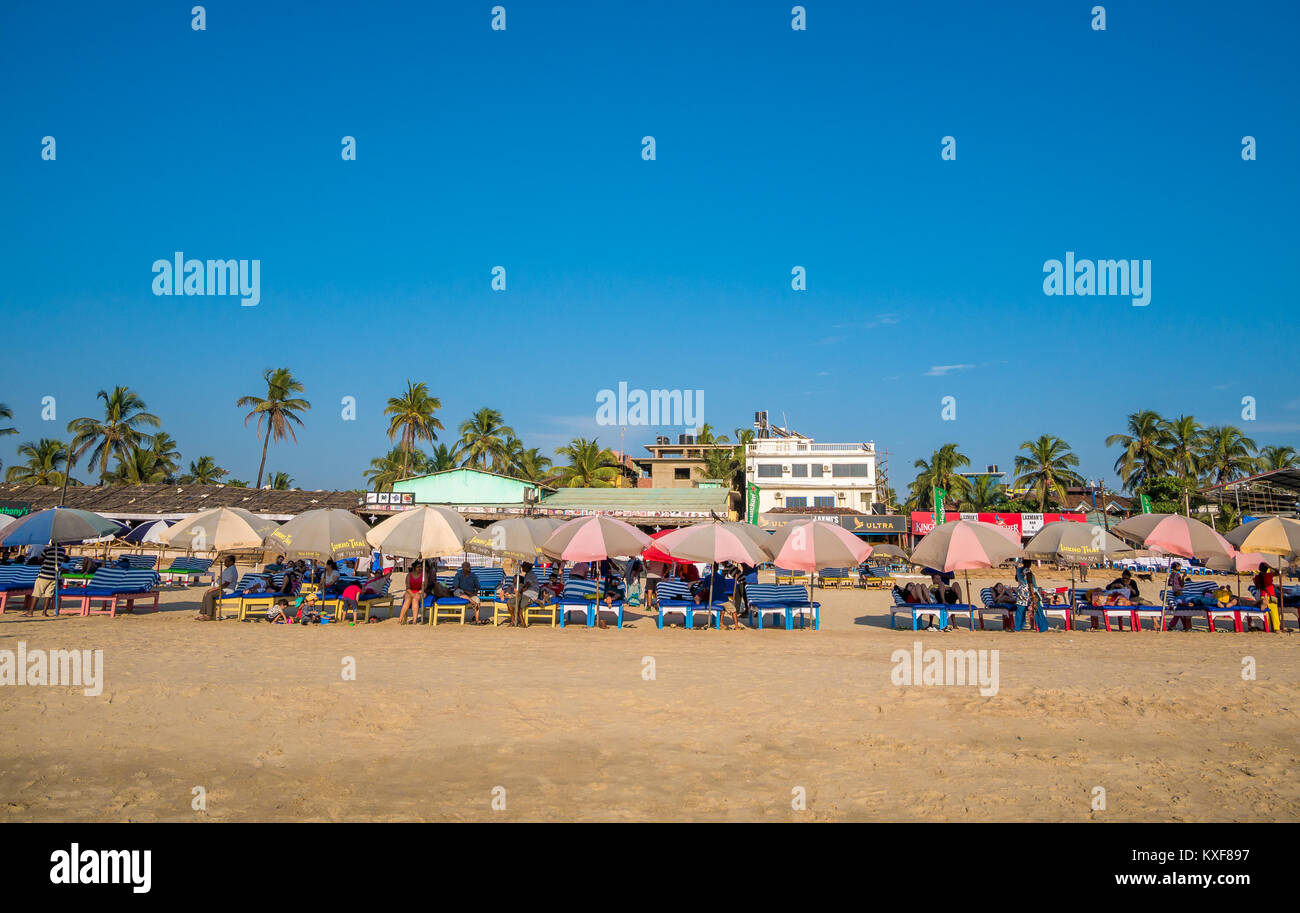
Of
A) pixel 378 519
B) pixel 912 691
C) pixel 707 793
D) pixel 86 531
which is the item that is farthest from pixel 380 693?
pixel 378 519

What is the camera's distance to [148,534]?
17625 millimetres

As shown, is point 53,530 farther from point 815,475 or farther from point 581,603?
point 815,475

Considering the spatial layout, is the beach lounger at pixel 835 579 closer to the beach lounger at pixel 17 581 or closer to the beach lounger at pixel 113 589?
the beach lounger at pixel 113 589

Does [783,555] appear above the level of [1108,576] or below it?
above

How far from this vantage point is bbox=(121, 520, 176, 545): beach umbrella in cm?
1659

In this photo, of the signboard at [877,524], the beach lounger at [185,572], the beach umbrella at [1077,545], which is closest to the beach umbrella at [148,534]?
the beach lounger at [185,572]

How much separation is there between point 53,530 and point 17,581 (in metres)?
A: 2.01

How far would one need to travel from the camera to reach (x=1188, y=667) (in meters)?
11.6

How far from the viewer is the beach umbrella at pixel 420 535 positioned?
50.7ft

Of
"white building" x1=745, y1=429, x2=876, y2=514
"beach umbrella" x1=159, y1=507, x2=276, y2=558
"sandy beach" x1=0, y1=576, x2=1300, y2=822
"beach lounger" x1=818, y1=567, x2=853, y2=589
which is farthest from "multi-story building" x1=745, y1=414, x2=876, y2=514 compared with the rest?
"sandy beach" x1=0, y1=576, x2=1300, y2=822
